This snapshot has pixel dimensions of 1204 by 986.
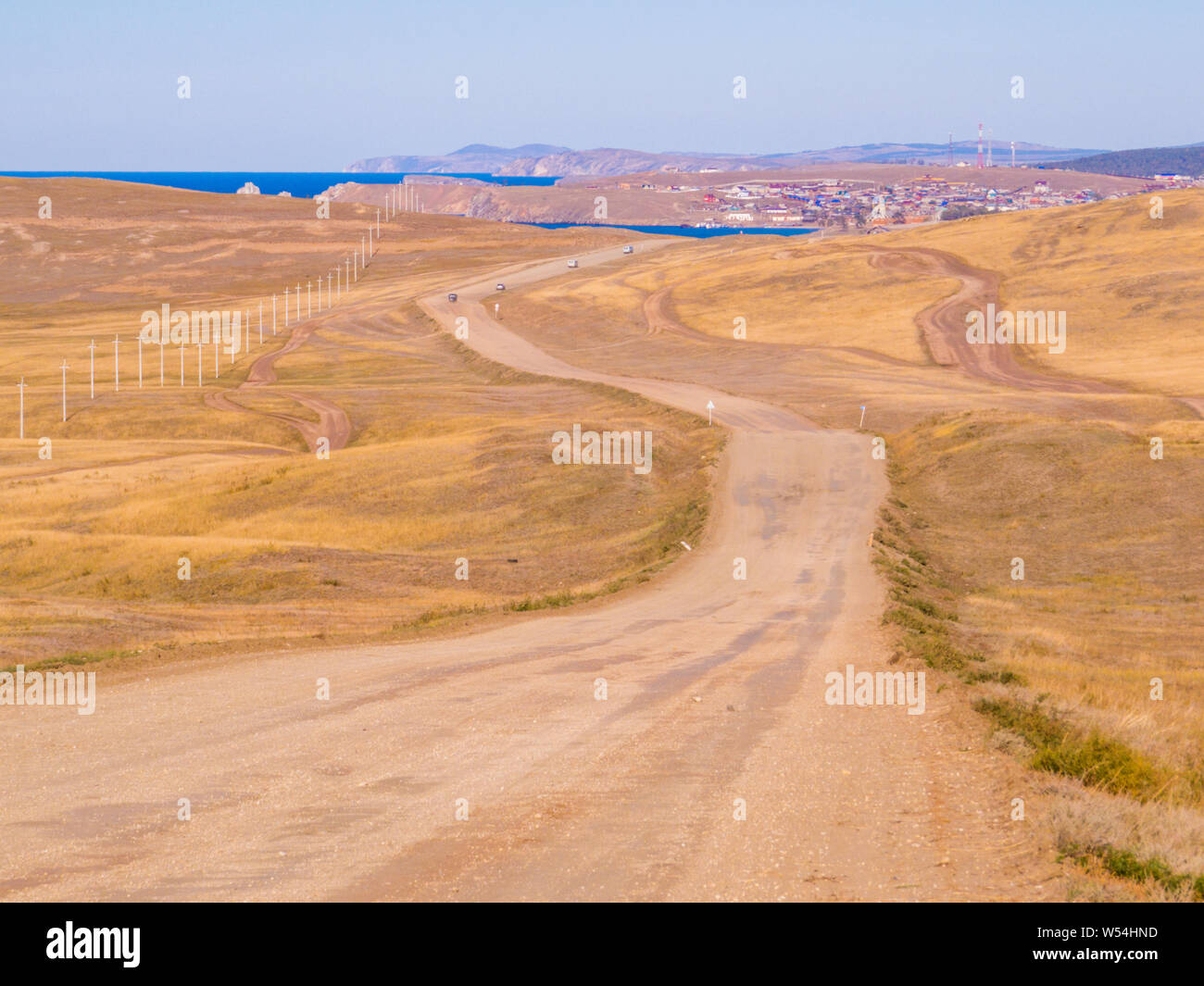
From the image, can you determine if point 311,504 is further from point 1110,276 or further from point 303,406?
point 1110,276

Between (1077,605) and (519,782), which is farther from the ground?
(519,782)

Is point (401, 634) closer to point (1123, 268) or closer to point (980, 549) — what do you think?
point (980, 549)

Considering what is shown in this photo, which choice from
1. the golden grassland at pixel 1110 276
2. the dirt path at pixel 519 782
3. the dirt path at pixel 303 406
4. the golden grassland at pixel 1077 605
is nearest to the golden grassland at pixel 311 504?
the dirt path at pixel 303 406

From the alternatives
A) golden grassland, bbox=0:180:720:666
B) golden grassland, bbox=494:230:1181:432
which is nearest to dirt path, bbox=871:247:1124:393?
golden grassland, bbox=494:230:1181:432

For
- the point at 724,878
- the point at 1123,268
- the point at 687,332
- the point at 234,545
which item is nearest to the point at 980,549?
the point at 234,545

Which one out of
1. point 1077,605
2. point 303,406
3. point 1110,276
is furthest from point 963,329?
point 1077,605

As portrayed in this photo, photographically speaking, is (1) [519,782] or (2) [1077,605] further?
(2) [1077,605]

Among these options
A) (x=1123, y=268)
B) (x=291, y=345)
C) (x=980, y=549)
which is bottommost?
(x=980, y=549)
